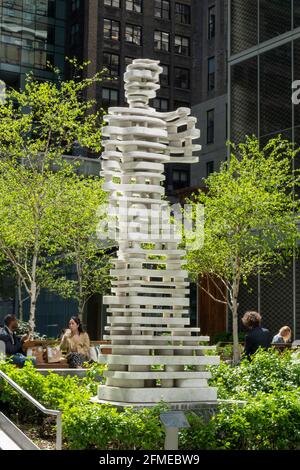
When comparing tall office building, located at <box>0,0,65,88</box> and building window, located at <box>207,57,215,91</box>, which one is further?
tall office building, located at <box>0,0,65,88</box>

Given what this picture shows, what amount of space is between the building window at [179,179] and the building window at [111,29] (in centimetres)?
1275

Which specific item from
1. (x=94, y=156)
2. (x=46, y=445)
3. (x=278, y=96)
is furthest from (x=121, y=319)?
(x=94, y=156)

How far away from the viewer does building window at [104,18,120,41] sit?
2884 inches

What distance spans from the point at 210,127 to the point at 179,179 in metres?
14.7

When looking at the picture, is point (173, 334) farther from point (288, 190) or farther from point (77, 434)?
point (288, 190)

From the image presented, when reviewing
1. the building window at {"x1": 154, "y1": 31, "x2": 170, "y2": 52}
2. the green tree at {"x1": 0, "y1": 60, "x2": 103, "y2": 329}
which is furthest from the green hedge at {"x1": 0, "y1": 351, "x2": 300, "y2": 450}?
the building window at {"x1": 154, "y1": 31, "x2": 170, "y2": 52}

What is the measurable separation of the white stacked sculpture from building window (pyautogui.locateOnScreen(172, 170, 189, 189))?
6078 cm

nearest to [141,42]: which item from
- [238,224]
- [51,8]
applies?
[51,8]

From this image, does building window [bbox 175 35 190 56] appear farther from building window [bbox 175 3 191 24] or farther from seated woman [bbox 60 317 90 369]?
seated woman [bbox 60 317 90 369]

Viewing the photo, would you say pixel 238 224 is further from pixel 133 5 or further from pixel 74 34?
pixel 133 5

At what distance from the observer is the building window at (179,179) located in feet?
240

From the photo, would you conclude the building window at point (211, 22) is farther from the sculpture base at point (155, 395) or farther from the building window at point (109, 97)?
the sculpture base at point (155, 395)

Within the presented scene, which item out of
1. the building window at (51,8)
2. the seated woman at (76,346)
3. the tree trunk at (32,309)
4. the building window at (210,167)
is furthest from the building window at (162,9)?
the seated woman at (76,346)

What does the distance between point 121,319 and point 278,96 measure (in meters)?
23.7
